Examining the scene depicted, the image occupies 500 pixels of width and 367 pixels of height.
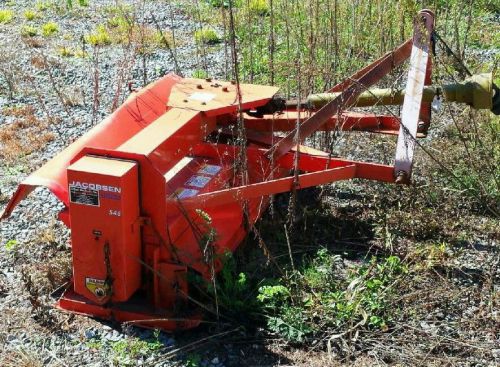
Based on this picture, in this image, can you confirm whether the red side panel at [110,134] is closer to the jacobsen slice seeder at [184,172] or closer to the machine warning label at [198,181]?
the jacobsen slice seeder at [184,172]

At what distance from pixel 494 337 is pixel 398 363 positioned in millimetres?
524

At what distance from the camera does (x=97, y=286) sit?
3668 millimetres

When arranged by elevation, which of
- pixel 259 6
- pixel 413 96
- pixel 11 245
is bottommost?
pixel 11 245

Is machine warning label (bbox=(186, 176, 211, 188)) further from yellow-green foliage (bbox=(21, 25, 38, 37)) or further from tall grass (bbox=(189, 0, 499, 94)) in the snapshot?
yellow-green foliage (bbox=(21, 25, 38, 37))

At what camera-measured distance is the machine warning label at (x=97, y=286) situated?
3637 mm


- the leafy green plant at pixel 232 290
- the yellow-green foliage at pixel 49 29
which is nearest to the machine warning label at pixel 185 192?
the leafy green plant at pixel 232 290

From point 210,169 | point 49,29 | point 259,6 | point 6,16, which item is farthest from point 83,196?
point 6,16

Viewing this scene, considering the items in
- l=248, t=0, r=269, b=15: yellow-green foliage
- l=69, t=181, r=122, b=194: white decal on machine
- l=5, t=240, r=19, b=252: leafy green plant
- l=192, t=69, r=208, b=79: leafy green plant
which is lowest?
l=5, t=240, r=19, b=252: leafy green plant

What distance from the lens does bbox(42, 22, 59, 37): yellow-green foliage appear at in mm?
9094

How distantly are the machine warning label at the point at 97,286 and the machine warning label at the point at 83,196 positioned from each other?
1.36 feet

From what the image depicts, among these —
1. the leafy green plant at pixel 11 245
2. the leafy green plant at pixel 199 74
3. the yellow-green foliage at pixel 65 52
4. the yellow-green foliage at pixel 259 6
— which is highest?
the yellow-green foliage at pixel 259 6

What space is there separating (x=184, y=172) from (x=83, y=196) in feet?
3.08

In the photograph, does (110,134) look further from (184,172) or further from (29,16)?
(29,16)

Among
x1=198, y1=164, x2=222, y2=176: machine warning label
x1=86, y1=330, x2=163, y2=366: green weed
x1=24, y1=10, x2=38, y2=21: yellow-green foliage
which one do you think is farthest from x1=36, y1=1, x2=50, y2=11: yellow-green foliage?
x1=86, y1=330, x2=163, y2=366: green weed
